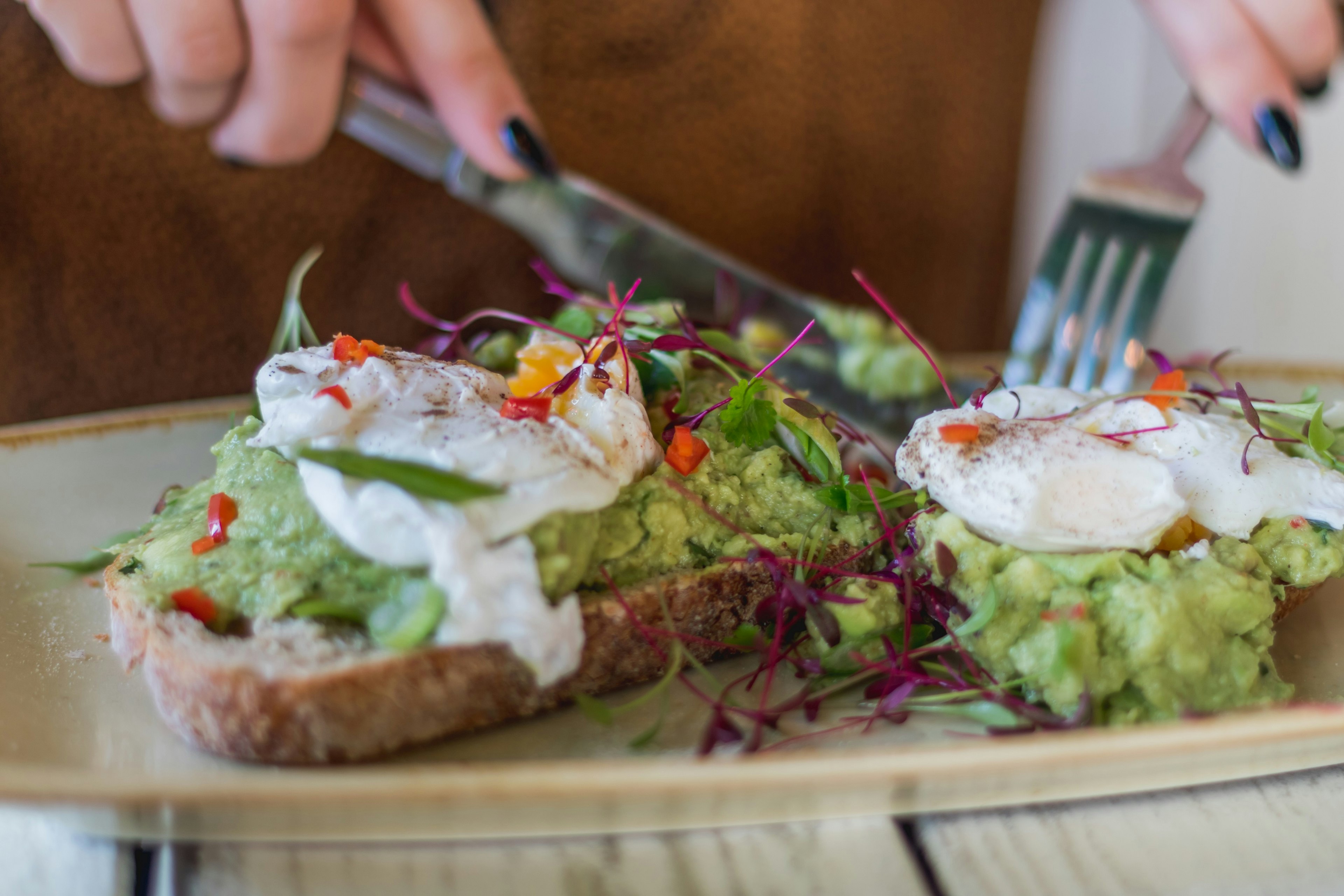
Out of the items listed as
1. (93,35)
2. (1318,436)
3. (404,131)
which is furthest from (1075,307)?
(93,35)

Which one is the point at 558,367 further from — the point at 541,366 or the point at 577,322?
the point at 577,322

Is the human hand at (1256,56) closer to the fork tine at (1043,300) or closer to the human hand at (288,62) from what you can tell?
the fork tine at (1043,300)

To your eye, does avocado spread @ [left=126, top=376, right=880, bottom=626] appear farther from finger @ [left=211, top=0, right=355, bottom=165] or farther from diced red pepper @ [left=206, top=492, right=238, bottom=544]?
finger @ [left=211, top=0, right=355, bottom=165]

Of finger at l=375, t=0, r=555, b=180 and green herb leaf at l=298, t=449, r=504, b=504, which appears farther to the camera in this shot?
finger at l=375, t=0, r=555, b=180

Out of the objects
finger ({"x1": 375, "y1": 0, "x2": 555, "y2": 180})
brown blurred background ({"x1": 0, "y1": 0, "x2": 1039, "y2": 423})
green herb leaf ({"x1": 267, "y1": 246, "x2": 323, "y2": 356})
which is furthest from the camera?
brown blurred background ({"x1": 0, "y1": 0, "x2": 1039, "y2": 423})

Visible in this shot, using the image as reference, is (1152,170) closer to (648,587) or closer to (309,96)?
(648,587)

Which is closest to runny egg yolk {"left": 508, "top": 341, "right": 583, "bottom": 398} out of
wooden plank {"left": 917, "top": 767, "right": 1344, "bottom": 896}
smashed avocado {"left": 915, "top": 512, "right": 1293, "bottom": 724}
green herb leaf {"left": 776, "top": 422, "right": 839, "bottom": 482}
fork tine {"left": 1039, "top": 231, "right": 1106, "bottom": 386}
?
green herb leaf {"left": 776, "top": 422, "right": 839, "bottom": 482}

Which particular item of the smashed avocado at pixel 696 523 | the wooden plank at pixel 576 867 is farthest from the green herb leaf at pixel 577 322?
the wooden plank at pixel 576 867
